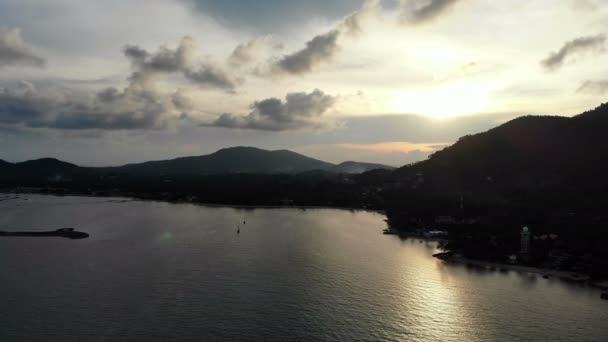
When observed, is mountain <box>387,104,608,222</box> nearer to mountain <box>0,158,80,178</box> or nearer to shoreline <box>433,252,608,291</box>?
shoreline <box>433,252,608,291</box>

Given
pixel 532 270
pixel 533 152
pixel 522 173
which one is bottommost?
pixel 532 270

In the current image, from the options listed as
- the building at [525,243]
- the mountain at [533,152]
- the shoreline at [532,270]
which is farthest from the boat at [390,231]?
the mountain at [533,152]

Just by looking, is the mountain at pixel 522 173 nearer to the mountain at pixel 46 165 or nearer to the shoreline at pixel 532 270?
the shoreline at pixel 532 270

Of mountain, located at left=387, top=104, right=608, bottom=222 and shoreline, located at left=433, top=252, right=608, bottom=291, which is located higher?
mountain, located at left=387, top=104, right=608, bottom=222

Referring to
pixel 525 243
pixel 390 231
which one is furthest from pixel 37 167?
pixel 525 243

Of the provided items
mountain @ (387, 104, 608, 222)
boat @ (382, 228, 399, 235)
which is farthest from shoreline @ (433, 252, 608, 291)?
mountain @ (387, 104, 608, 222)

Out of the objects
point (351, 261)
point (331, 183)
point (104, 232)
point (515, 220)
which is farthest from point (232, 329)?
point (331, 183)

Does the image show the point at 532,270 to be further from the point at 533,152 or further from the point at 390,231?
the point at 533,152

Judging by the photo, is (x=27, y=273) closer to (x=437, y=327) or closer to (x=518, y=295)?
(x=437, y=327)

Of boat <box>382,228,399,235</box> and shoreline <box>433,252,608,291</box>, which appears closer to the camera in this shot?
Result: shoreline <box>433,252,608,291</box>
